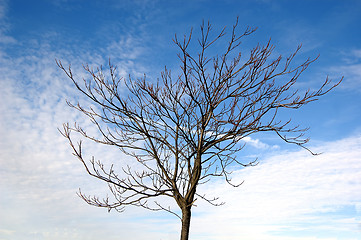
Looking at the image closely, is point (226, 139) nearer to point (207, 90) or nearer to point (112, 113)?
point (207, 90)

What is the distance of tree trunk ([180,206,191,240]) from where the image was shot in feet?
14.5

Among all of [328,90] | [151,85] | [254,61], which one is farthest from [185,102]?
[328,90]

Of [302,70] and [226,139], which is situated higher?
[302,70]

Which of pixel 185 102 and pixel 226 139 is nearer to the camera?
pixel 226 139

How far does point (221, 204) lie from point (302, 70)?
2667 mm

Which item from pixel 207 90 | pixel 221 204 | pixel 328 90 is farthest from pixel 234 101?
pixel 221 204

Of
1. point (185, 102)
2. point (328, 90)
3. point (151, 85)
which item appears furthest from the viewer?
point (185, 102)

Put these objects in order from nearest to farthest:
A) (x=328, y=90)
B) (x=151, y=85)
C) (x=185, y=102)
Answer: (x=328, y=90)
(x=151, y=85)
(x=185, y=102)

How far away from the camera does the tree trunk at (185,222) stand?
441cm

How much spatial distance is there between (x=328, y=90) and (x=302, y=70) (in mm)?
499

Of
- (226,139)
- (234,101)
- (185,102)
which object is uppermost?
(185,102)

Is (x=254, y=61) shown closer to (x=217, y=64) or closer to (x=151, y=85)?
(x=217, y=64)

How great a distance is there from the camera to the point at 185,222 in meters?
4.46

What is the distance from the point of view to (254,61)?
4.66m
